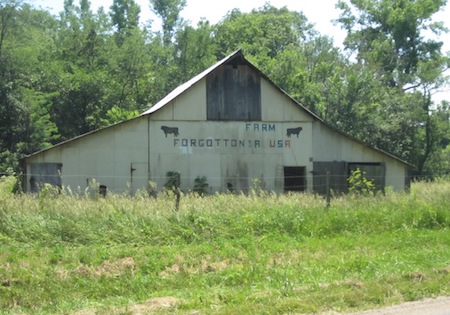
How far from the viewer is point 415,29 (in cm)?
5562

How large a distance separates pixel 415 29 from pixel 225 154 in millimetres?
36585

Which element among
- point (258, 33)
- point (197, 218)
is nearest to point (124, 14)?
point (258, 33)

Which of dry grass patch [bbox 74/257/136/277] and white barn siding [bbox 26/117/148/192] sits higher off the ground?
white barn siding [bbox 26/117/148/192]

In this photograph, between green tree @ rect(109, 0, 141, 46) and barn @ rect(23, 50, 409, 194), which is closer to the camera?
barn @ rect(23, 50, 409, 194)

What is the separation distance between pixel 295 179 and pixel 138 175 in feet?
22.4

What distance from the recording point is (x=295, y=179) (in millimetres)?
26562

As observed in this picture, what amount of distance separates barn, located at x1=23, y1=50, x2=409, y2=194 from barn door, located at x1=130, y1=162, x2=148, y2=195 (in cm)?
4

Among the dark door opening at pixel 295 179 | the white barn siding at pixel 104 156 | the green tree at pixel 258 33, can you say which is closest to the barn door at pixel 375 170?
the dark door opening at pixel 295 179

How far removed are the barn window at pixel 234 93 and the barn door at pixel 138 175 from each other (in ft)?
11.3

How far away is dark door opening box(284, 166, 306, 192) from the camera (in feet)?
85.9

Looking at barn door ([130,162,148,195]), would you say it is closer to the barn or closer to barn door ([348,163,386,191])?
the barn

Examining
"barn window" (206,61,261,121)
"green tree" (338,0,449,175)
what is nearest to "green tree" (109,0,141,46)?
"green tree" (338,0,449,175)

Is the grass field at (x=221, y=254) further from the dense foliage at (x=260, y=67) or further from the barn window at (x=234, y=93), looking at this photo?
the dense foliage at (x=260, y=67)

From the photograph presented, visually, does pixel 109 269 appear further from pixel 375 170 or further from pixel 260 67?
pixel 260 67
